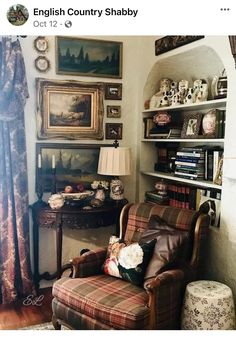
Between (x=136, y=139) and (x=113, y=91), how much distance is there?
384 mm

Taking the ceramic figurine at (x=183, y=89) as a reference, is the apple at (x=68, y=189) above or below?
below

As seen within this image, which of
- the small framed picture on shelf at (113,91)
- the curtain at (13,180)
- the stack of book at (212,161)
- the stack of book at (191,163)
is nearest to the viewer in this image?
Answer: the stack of book at (212,161)

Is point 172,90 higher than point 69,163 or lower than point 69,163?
higher

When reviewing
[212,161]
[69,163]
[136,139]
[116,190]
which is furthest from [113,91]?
[212,161]

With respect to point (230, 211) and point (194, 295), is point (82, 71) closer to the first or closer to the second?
point (230, 211)

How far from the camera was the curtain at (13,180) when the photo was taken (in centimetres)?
210

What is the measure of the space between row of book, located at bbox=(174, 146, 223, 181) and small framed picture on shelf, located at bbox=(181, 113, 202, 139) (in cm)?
9

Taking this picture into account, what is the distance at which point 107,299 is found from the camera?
1.54m

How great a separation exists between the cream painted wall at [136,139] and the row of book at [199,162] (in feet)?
0.62

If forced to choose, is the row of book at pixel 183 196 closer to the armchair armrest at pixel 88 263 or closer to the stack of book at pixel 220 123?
the stack of book at pixel 220 123

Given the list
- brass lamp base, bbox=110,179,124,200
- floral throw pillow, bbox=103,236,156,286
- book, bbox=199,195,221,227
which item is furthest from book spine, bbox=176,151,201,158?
floral throw pillow, bbox=103,236,156,286
